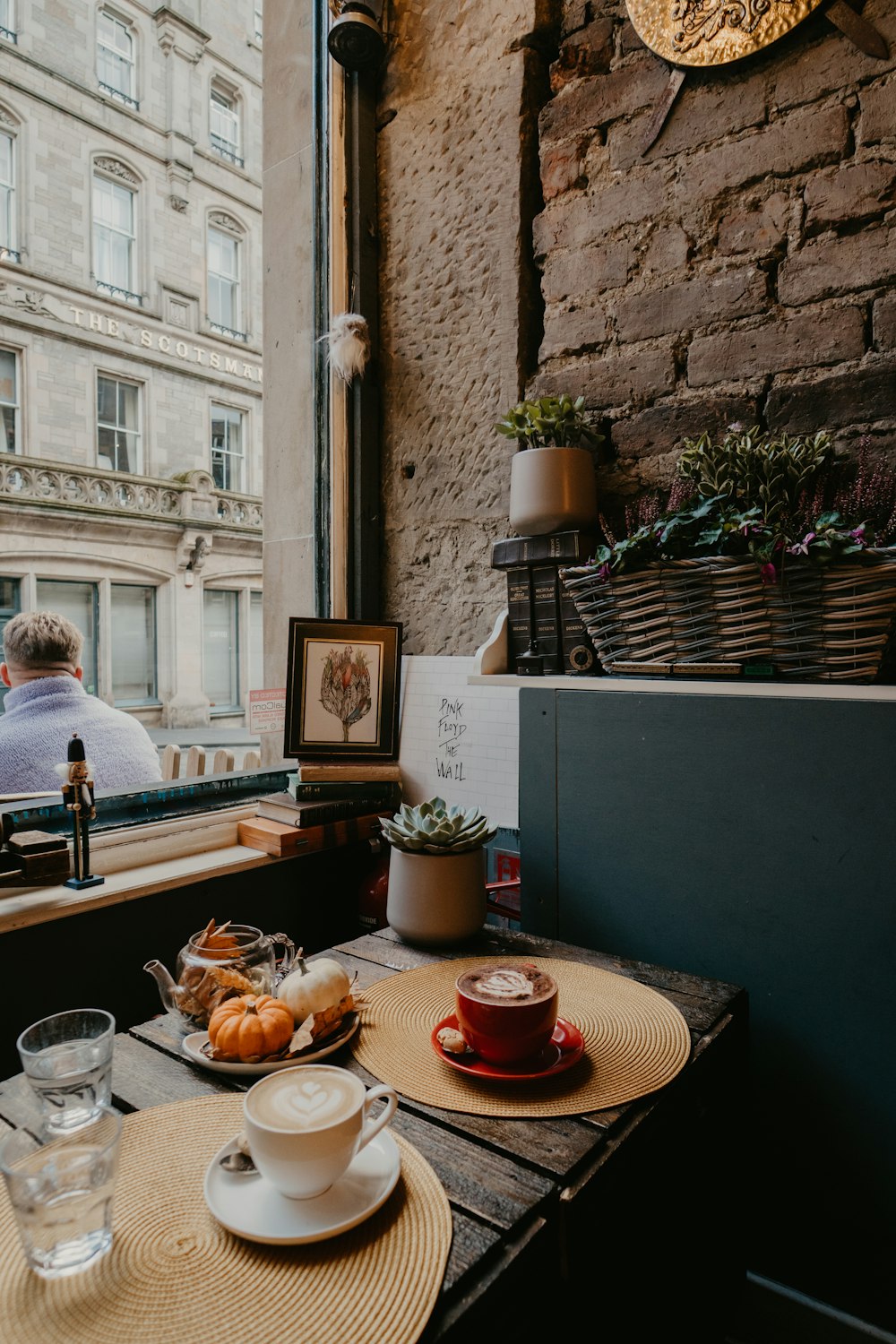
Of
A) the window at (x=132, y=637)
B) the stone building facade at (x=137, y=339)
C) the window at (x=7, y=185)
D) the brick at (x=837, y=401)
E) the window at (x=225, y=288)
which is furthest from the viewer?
the window at (x=132, y=637)

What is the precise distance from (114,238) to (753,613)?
489 cm

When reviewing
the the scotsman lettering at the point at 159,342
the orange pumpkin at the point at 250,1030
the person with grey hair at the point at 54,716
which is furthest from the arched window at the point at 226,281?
the orange pumpkin at the point at 250,1030

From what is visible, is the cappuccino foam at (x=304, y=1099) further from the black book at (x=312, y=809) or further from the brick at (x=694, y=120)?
the brick at (x=694, y=120)

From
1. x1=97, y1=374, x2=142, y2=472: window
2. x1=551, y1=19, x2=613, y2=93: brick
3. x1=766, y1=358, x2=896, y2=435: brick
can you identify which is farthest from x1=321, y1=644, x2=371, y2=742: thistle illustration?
x1=97, y1=374, x2=142, y2=472: window

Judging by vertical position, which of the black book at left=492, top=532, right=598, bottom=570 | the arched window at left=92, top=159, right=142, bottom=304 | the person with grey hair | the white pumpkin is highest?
the arched window at left=92, top=159, right=142, bottom=304

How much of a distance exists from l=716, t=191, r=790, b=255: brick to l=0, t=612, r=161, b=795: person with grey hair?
199 cm

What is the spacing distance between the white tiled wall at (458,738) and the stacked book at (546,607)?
209 millimetres

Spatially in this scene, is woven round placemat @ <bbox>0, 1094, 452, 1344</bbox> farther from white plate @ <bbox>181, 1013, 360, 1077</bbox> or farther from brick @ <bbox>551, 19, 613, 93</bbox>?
brick @ <bbox>551, 19, 613, 93</bbox>

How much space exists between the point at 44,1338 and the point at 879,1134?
3.61 ft

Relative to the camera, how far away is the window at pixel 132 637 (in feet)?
19.3

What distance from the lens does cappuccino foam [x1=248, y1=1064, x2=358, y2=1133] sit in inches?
Result: 25.6

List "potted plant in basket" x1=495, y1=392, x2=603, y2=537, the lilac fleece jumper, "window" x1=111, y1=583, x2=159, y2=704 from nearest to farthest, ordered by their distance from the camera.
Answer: "potted plant in basket" x1=495, y1=392, x2=603, y2=537, the lilac fleece jumper, "window" x1=111, y1=583, x2=159, y2=704

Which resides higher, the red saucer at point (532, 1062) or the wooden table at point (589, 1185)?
the red saucer at point (532, 1062)

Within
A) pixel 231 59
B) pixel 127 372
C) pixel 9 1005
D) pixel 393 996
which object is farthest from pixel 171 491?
pixel 393 996
